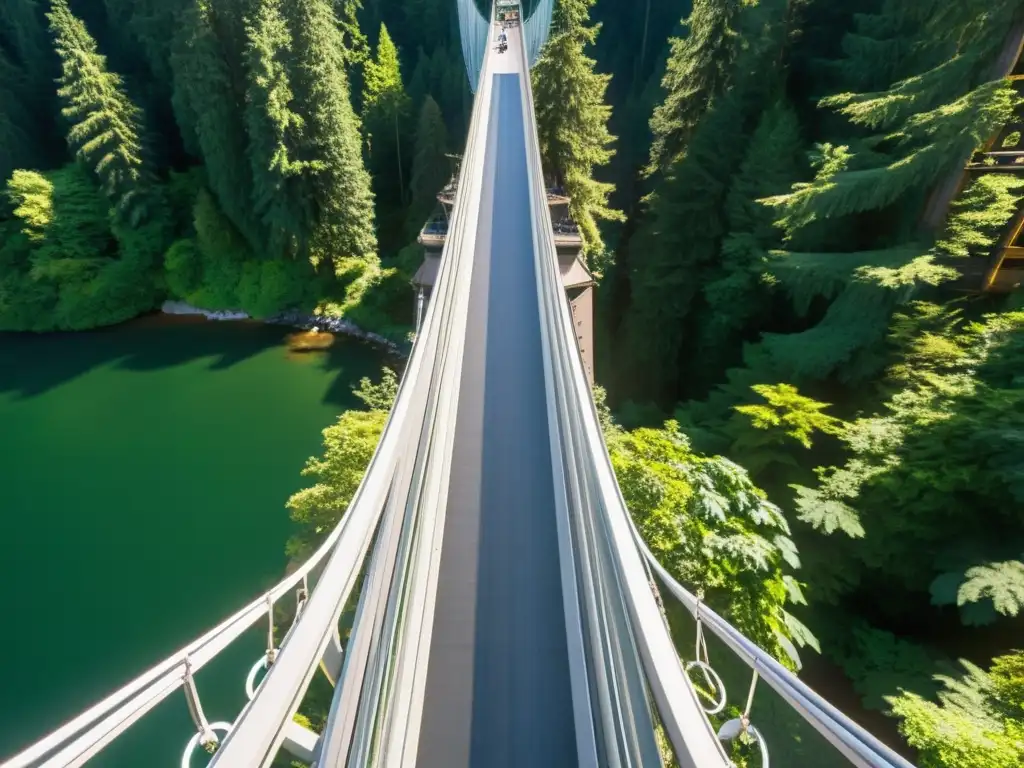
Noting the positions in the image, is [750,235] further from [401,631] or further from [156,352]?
[156,352]

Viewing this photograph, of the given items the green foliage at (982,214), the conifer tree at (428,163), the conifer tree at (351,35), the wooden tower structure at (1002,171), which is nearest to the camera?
the green foliage at (982,214)

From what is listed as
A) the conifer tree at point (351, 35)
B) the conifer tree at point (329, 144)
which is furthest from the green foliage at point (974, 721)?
the conifer tree at point (351, 35)

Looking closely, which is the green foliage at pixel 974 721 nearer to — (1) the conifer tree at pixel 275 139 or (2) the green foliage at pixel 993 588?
(2) the green foliage at pixel 993 588

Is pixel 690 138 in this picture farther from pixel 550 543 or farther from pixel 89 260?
pixel 89 260

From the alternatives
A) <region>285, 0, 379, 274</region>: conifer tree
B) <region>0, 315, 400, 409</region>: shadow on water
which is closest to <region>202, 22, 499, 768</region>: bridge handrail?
<region>0, 315, 400, 409</region>: shadow on water

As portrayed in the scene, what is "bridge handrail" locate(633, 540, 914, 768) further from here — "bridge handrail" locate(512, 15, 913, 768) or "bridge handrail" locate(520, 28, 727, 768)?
"bridge handrail" locate(520, 28, 727, 768)

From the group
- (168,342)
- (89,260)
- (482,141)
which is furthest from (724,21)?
(89,260)

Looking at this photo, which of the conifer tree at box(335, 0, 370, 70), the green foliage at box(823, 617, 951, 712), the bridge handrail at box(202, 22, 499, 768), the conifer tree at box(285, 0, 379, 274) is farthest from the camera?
the conifer tree at box(335, 0, 370, 70)
